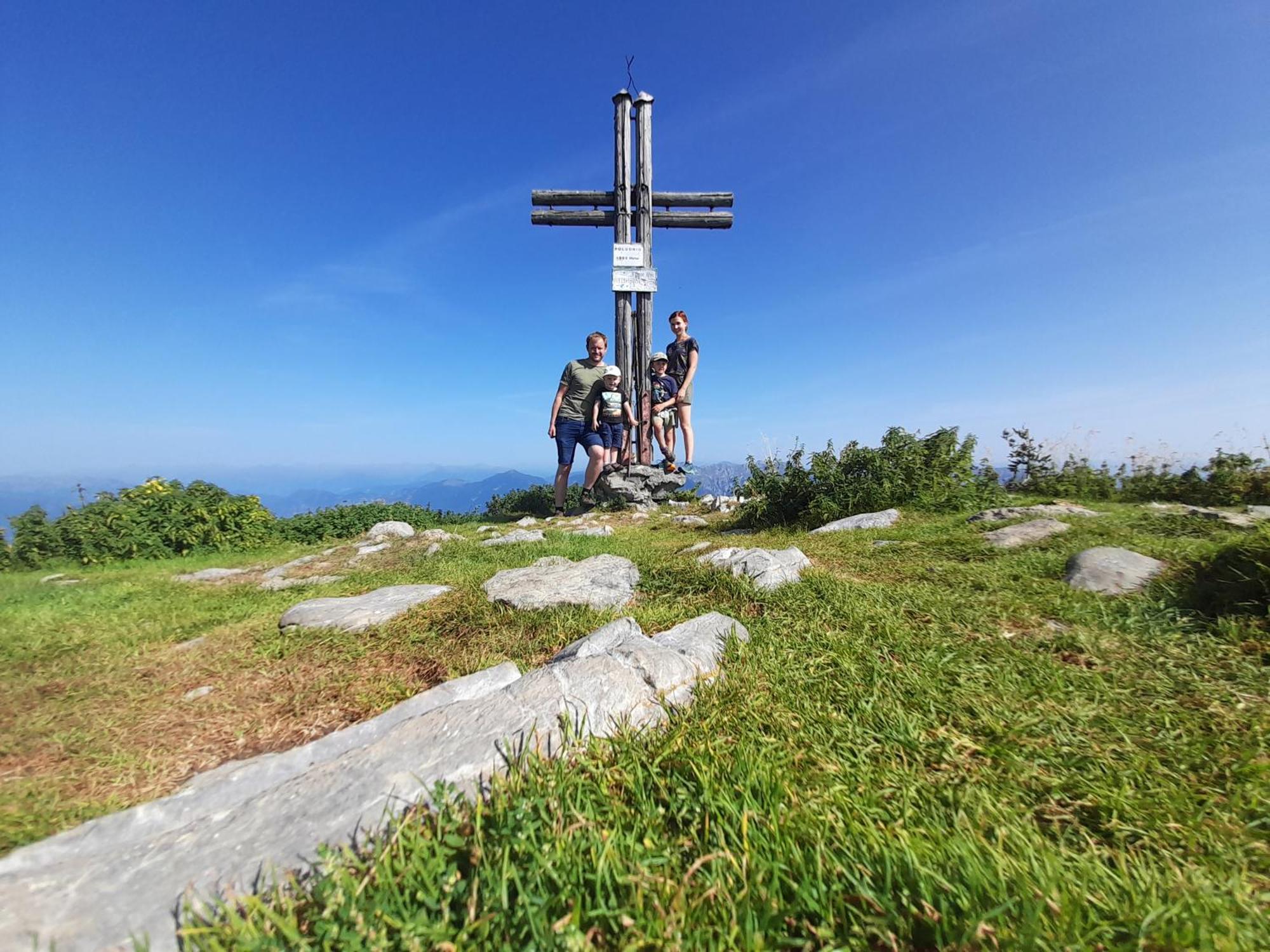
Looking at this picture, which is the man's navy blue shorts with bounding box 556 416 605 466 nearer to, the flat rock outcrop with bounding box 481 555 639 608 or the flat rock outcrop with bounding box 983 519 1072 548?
the flat rock outcrop with bounding box 481 555 639 608

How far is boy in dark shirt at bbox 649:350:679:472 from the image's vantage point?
1070cm

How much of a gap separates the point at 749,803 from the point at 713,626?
1.47 metres

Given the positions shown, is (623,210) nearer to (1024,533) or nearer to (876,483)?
(876,483)

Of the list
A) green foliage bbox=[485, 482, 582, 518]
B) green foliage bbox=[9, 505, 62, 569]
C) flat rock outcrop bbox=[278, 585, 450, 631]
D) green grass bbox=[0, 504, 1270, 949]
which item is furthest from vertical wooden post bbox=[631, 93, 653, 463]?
green foliage bbox=[9, 505, 62, 569]

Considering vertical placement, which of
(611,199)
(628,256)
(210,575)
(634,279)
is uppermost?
(611,199)

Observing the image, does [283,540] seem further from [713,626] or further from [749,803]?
[749,803]

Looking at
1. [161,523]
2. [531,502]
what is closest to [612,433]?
[531,502]

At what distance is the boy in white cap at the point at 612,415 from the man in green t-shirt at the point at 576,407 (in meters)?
0.14

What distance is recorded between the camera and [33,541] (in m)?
7.98

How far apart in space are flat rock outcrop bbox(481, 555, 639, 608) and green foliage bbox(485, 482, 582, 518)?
21.6ft

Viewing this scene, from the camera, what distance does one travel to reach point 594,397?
33.5ft

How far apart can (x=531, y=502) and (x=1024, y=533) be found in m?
9.82

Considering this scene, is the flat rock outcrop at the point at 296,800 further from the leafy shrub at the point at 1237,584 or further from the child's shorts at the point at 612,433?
the child's shorts at the point at 612,433

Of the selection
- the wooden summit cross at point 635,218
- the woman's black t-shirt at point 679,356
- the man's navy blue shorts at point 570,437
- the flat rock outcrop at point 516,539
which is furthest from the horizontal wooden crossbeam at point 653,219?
the flat rock outcrop at point 516,539
